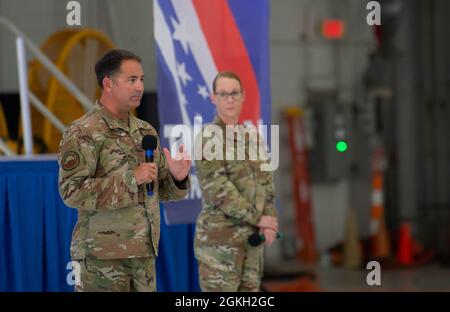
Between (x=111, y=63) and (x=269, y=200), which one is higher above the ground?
(x=111, y=63)

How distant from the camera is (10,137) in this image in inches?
238

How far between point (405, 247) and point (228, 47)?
16.0 feet

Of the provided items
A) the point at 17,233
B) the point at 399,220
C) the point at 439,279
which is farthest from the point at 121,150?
the point at 399,220

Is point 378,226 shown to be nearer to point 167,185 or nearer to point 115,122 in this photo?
point 167,185

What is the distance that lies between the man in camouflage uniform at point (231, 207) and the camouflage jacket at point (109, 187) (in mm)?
537

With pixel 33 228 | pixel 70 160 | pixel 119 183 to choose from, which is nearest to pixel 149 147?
pixel 119 183

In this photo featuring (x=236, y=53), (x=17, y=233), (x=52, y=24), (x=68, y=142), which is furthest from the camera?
(x=52, y=24)

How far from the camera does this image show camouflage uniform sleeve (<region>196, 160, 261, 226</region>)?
3.92 meters

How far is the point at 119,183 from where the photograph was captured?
3.24 m

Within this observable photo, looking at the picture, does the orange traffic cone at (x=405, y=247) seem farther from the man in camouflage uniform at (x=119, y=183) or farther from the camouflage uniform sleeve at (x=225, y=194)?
the man in camouflage uniform at (x=119, y=183)

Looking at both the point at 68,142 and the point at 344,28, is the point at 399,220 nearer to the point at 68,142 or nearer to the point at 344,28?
the point at 344,28

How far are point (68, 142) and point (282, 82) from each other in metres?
5.69

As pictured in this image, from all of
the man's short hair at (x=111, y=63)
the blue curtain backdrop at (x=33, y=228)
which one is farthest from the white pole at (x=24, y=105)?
the man's short hair at (x=111, y=63)

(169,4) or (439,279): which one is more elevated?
(169,4)
